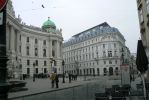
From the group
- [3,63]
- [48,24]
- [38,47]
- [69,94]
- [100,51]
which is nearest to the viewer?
[3,63]

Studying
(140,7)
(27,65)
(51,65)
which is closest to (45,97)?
(140,7)

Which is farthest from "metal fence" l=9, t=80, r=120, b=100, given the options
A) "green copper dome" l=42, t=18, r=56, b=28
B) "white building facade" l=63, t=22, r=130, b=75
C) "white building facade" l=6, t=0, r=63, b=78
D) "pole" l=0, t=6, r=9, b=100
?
"green copper dome" l=42, t=18, r=56, b=28

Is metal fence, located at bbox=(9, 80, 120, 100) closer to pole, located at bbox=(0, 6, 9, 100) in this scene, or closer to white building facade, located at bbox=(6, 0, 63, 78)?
pole, located at bbox=(0, 6, 9, 100)

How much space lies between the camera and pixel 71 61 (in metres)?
144

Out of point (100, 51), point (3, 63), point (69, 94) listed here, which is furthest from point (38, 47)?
point (3, 63)

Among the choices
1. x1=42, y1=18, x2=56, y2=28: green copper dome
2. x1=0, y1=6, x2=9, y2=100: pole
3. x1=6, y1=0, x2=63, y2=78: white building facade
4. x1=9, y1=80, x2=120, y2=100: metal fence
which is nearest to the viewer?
x1=0, y1=6, x2=9, y2=100: pole

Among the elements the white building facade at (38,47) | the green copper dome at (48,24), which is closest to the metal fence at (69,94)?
the white building facade at (38,47)

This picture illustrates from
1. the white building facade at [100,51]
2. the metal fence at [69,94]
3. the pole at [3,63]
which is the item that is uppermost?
Answer: the white building facade at [100,51]

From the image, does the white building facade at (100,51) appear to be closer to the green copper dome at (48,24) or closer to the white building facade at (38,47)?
the white building facade at (38,47)

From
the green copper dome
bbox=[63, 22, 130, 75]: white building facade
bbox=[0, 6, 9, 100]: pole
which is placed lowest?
bbox=[0, 6, 9, 100]: pole

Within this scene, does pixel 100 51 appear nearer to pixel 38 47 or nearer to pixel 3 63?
pixel 38 47

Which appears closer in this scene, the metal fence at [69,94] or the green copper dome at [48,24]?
the metal fence at [69,94]

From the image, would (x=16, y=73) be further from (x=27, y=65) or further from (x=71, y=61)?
(x=71, y=61)

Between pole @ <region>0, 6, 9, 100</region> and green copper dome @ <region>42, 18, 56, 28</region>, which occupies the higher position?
green copper dome @ <region>42, 18, 56, 28</region>
